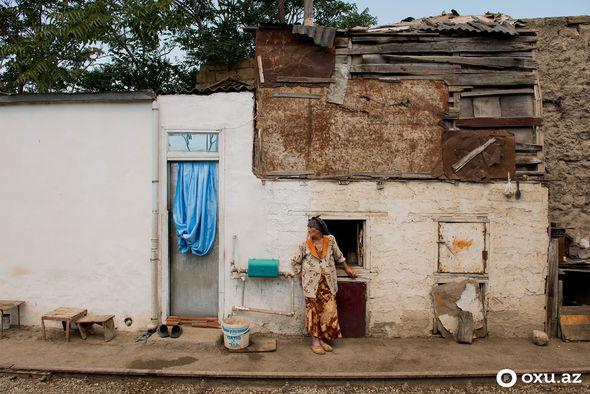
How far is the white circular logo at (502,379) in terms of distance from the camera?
17.1 feet

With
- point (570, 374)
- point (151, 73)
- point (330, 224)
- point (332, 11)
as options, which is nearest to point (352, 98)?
point (330, 224)

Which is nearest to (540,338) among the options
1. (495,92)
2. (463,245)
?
(463,245)

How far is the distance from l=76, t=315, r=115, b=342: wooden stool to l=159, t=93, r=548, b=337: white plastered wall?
2177 millimetres

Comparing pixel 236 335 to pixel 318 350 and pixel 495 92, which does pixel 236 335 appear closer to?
pixel 318 350

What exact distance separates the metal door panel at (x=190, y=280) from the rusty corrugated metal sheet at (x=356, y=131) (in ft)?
6.11

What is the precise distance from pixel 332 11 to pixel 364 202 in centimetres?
894

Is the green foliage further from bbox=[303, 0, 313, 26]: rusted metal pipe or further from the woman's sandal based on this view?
the woman's sandal

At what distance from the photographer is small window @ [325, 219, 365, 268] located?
7.00 meters

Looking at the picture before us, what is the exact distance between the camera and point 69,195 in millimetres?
6973

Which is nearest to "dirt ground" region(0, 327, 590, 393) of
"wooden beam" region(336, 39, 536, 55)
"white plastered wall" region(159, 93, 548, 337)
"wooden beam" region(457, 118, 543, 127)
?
"white plastered wall" region(159, 93, 548, 337)

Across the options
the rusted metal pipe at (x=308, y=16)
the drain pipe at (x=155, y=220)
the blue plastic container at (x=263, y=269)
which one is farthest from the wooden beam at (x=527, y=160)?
the drain pipe at (x=155, y=220)

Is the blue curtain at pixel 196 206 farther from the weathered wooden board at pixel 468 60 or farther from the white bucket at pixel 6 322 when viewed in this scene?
the weathered wooden board at pixel 468 60

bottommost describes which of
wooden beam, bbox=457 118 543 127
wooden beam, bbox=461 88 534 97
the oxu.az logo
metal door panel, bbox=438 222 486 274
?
the oxu.az logo

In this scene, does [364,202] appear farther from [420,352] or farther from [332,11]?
[332,11]
